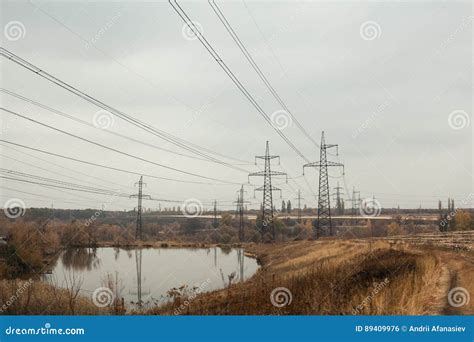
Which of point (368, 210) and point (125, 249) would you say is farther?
point (368, 210)

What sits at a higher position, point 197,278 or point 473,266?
point 473,266

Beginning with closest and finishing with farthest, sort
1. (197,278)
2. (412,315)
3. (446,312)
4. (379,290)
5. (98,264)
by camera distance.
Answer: (412,315) < (446,312) < (379,290) < (197,278) < (98,264)

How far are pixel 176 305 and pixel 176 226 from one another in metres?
90.8

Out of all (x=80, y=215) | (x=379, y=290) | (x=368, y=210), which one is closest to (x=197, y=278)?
(x=379, y=290)

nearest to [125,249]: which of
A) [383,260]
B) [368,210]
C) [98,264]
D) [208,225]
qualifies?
[98,264]

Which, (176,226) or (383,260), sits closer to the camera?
(383,260)

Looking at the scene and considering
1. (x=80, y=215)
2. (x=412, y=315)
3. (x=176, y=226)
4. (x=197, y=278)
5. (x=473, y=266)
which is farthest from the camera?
(x=80, y=215)

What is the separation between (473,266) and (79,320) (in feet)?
48.6

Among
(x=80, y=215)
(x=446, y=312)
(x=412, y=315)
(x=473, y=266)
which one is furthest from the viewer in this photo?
(x=80, y=215)

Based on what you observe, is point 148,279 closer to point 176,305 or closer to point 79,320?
point 176,305

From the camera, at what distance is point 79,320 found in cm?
1010

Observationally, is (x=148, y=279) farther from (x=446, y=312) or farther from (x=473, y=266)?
(x=446, y=312)

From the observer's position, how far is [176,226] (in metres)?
104

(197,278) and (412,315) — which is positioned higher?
(412,315)
